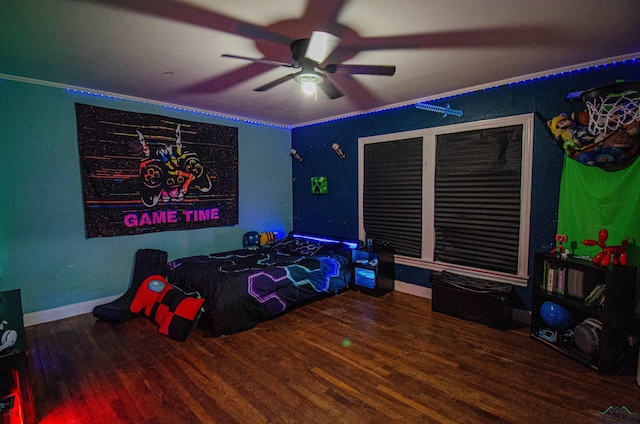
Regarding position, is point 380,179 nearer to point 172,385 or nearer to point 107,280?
point 172,385

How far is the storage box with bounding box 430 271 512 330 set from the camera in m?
3.19

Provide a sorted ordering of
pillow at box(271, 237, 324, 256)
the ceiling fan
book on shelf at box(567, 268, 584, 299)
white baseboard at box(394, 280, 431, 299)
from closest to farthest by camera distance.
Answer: the ceiling fan
book on shelf at box(567, 268, 584, 299)
white baseboard at box(394, 280, 431, 299)
pillow at box(271, 237, 324, 256)

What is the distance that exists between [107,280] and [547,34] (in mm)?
5102

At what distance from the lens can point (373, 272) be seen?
4250 mm

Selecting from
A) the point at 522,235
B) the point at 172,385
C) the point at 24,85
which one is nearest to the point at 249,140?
the point at 24,85

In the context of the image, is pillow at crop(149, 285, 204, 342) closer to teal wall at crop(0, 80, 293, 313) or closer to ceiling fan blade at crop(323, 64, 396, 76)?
teal wall at crop(0, 80, 293, 313)

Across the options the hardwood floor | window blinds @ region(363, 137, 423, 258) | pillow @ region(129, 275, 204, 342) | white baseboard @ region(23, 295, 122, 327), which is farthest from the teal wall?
window blinds @ region(363, 137, 423, 258)

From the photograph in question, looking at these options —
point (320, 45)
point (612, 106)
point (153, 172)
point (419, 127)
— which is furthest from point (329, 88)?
point (153, 172)

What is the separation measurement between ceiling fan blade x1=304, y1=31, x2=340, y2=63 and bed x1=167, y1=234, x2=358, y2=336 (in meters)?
2.26

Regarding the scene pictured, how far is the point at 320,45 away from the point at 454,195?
259 cm

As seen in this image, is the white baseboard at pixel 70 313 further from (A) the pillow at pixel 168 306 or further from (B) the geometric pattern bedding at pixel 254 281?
(B) the geometric pattern bedding at pixel 254 281

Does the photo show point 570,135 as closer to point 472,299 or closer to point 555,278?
point 555,278

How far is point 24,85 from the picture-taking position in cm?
321

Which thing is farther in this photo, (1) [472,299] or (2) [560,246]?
(1) [472,299]
